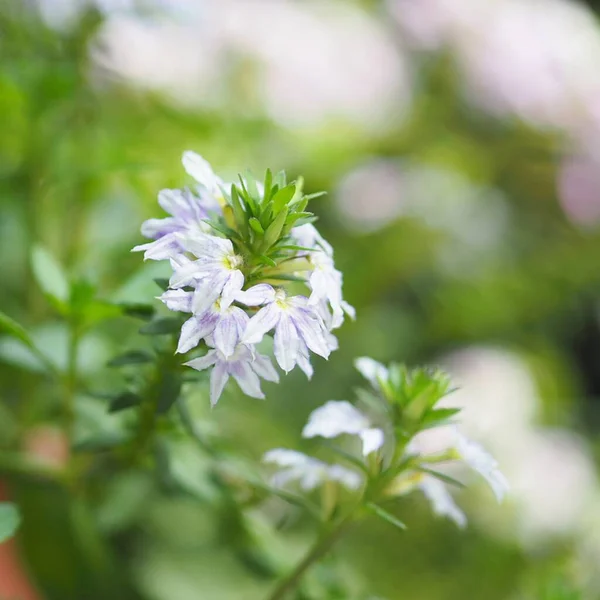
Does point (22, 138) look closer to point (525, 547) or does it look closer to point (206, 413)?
point (206, 413)

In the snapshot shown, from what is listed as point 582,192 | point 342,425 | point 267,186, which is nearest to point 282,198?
point 267,186

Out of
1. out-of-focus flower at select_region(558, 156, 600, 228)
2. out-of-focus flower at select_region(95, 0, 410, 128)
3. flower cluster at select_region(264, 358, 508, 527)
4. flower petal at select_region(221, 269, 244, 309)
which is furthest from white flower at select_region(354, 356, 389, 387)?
out-of-focus flower at select_region(558, 156, 600, 228)

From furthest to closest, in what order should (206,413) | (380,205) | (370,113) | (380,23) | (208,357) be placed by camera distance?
1. (380,23)
2. (370,113)
3. (380,205)
4. (206,413)
5. (208,357)

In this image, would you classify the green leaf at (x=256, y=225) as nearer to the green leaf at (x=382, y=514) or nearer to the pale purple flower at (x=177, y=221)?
the pale purple flower at (x=177, y=221)

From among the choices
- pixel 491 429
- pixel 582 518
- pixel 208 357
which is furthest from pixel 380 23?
pixel 208 357

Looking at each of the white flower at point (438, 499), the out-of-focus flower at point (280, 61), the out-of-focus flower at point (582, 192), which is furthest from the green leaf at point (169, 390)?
the out-of-focus flower at point (582, 192)

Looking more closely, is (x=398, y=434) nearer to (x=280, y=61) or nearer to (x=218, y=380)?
(x=218, y=380)

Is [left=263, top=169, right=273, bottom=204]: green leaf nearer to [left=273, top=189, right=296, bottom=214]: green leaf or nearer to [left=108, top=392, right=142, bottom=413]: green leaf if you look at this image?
[left=273, top=189, right=296, bottom=214]: green leaf
